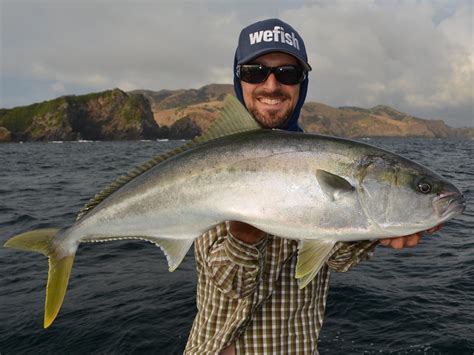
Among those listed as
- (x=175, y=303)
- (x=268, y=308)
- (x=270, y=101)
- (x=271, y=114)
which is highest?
(x=270, y=101)

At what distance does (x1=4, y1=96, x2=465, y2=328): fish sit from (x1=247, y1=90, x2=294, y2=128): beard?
33.7 inches

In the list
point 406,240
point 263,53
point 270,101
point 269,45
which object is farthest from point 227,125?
point 406,240

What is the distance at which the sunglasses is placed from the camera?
14.5 feet

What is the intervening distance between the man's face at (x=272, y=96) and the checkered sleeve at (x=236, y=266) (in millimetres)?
1474

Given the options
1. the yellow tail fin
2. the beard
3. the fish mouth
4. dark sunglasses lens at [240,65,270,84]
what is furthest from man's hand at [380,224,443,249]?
the yellow tail fin

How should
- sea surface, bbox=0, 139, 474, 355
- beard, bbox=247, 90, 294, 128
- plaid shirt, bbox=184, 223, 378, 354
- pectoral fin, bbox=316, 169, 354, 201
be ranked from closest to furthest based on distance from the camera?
pectoral fin, bbox=316, 169, 354, 201, plaid shirt, bbox=184, 223, 378, 354, beard, bbox=247, 90, 294, 128, sea surface, bbox=0, 139, 474, 355

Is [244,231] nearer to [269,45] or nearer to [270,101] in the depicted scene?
[270,101]

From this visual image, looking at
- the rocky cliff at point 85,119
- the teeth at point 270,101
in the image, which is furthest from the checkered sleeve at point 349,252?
the rocky cliff at point 85,119

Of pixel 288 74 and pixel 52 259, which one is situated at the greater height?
pixel 288 74

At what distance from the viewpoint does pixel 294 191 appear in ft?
10.6

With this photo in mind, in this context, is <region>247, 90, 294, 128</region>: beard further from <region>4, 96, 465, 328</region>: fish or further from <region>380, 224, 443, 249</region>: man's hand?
<region>380, 224, 443, 249</region>: man's hand

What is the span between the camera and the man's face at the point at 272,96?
4.35m

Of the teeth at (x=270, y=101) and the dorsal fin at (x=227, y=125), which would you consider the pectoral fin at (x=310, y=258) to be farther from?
the teeth at (x=270, y=101)

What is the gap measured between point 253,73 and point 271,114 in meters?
0.50
